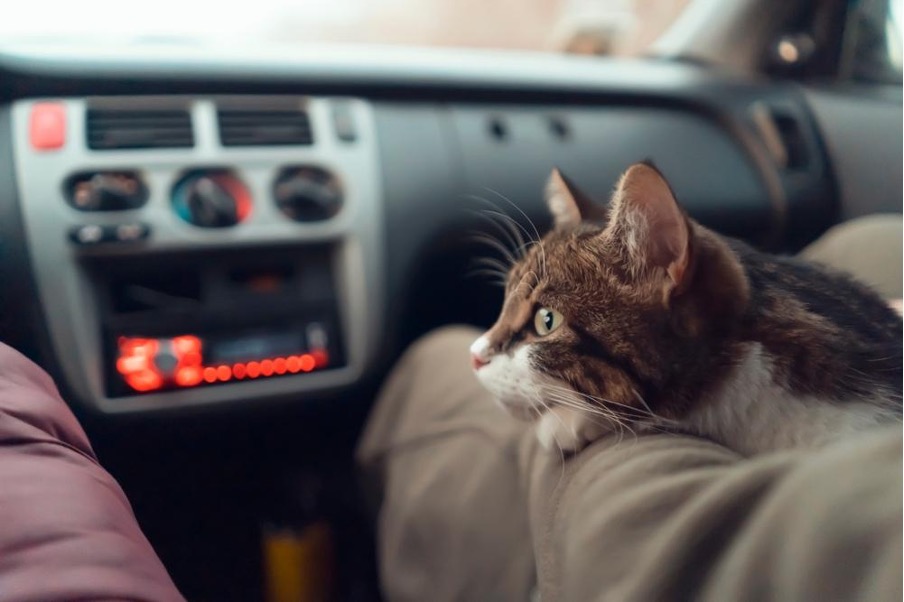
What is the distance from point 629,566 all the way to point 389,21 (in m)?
0.96

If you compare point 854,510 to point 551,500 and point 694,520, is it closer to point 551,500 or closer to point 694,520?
point 694,520

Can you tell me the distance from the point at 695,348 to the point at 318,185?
0.57m

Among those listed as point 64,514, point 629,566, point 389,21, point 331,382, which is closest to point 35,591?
point 64,514

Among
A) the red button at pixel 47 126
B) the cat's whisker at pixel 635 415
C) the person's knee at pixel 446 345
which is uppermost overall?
the red button at pixel 47 126

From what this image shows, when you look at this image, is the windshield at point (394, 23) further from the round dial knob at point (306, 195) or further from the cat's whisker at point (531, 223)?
the cat's whisker at point (531, 223)

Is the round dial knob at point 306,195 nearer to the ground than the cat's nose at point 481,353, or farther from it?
farther from it

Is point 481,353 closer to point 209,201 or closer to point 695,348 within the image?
point 695,348

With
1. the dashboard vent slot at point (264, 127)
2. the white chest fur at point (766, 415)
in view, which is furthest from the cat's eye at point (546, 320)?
the dashboard vent slot at point (264, 127)

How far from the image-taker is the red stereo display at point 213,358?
2.41ft

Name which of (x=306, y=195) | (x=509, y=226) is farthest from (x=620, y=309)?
(x=306, y=195)

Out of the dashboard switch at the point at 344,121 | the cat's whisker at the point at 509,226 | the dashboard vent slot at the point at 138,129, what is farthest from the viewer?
the dashboard switch at the point at 344,121

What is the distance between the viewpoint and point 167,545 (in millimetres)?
434

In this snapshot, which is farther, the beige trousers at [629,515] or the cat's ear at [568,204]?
the cat's ear at [568,204]

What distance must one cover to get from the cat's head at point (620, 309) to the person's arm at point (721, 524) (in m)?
0.05
